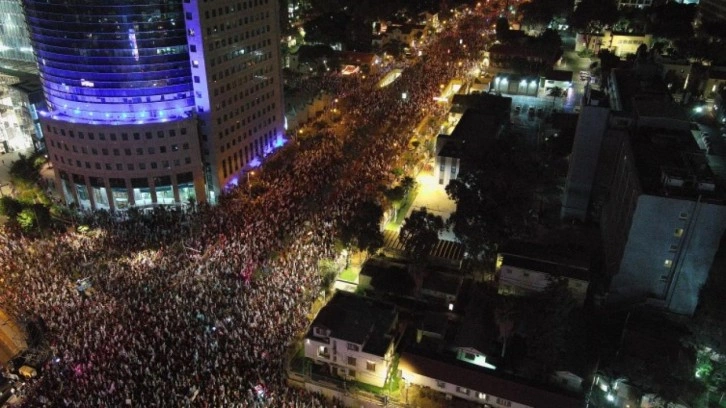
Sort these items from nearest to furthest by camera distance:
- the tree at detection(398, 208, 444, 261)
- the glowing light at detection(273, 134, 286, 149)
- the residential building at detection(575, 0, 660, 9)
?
the tree at detection(398, 208, 444, 261)
the glowing light at detection(273, 134, 286, 149)
the residential building at detection(575, 0, 660, 9)

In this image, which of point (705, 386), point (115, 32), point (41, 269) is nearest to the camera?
point (705, 386)

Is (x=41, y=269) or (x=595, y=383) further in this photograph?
(x=41, y=269)

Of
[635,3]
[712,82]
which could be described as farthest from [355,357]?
[635,3]

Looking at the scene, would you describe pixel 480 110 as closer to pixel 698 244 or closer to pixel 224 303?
pixel 698 244

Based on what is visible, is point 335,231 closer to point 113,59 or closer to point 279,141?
point 113,59

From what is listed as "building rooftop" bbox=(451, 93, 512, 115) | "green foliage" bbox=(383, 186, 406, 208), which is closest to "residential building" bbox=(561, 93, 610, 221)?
"green foliage" bbox=(383, 186, 406, 208)

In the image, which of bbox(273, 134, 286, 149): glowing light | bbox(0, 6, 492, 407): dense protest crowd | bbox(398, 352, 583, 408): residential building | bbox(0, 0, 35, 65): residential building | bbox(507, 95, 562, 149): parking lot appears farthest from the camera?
bbox(0, 0, 35, 65): residential building

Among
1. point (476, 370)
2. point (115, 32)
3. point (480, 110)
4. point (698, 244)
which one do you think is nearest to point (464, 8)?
point (480, 110)

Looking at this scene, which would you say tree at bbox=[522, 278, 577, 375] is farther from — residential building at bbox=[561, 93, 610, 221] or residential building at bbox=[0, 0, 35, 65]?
residential building at bbox=[0, 0, 35, 65]
